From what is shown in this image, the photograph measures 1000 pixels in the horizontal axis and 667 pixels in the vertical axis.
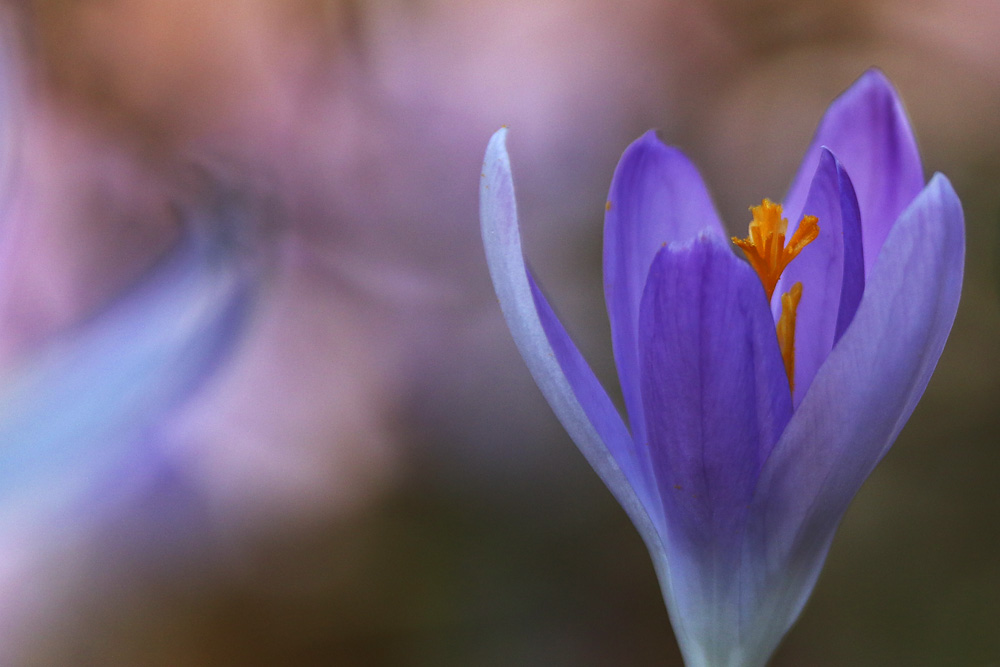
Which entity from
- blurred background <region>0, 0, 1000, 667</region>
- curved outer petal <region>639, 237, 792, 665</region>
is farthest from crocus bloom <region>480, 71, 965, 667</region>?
blurred background <region>0, 0, 1000, 667</region>

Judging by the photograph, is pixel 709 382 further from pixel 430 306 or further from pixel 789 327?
pixel 430 306

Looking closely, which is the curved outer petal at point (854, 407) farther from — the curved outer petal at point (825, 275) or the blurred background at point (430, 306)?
the blurred background at point (430, 306)

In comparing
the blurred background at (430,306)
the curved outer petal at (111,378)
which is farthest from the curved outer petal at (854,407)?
the blurred background at (430,306)

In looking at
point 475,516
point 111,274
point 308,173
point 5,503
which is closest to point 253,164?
point 308,173

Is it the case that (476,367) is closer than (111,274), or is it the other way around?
(111,274)

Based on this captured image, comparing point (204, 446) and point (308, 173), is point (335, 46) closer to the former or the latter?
point (308, 173)

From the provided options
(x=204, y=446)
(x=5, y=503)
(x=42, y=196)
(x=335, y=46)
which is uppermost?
(x=335, y=46)

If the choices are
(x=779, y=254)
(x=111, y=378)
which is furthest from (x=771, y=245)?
(x=111, y=378)
